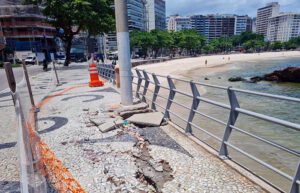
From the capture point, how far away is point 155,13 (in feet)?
519

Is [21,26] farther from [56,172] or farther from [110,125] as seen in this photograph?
[56,172]

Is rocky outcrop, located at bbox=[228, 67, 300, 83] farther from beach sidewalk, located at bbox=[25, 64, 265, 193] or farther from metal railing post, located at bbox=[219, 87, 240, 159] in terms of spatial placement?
metal railing post, located at bbox=[219, 87, 240, 159]

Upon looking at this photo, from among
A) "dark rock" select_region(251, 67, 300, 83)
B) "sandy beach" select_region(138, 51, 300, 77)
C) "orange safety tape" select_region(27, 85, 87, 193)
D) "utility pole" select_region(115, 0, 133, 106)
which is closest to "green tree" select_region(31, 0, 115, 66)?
"sandy beach" select_region(138, 51, 300, 77)

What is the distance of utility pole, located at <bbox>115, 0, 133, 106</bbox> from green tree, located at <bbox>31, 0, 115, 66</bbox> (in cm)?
2385

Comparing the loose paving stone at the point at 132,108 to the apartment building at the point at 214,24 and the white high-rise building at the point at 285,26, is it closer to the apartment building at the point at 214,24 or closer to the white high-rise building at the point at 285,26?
the apartment building at the point at 214,24

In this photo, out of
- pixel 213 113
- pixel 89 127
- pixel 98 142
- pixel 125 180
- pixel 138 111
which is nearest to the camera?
pixel 125 180

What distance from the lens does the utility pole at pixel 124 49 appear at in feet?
23.4

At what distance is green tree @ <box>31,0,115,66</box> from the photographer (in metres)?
28.9

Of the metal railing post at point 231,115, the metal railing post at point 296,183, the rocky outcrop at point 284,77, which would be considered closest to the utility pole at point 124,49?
the metal railing post at point 231,115

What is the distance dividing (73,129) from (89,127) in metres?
0.42

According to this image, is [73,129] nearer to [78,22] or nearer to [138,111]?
[138,111]

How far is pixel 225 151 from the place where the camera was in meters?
4.40

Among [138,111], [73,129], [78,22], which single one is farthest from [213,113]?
[78,22]

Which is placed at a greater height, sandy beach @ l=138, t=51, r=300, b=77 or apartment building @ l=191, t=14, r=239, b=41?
apartment building @ l=191, t=14, r=239, b=41
